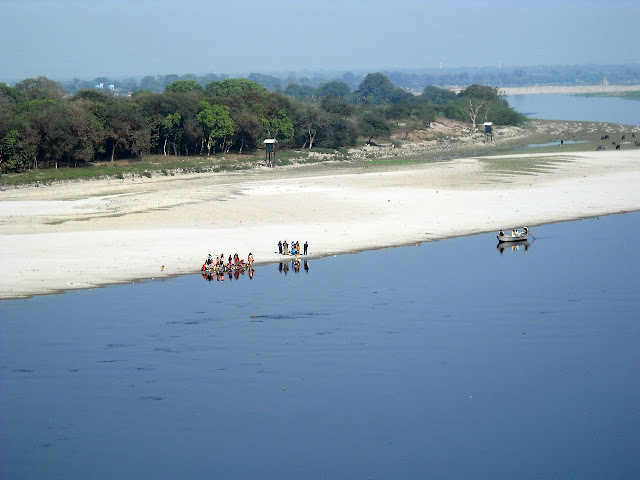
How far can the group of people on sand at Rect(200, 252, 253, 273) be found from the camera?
30625 millimetres

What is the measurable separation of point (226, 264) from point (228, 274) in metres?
0.38

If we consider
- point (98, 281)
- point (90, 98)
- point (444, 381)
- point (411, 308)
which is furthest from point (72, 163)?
point (444, 381)

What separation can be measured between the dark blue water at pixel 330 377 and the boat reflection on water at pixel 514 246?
11.6 feet

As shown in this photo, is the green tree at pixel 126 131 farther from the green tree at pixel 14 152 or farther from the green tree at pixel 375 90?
the green tree at pixel 375 90

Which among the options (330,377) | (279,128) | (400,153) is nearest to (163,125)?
(279,128)

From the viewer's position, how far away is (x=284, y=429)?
18.5 meters

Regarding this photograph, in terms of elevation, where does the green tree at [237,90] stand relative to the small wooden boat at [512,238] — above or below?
above

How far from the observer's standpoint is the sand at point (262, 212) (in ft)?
103

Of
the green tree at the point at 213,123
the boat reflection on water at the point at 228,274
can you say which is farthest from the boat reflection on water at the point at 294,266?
the green tree at the point at 213,123

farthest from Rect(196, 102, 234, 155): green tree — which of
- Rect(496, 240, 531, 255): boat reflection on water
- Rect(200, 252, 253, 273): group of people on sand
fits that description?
Rect(200, 252, 253, 273): group of people on sand

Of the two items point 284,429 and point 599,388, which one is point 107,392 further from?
point 599,388

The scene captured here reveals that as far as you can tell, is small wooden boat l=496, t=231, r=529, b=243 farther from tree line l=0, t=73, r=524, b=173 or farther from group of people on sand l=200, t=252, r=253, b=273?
tree line l=0, t=73, r=524, b=173

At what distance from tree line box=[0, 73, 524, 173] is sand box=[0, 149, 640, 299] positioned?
4985 mm

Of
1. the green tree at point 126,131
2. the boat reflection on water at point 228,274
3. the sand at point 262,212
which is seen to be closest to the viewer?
the boat reflection on water at point 228,274
